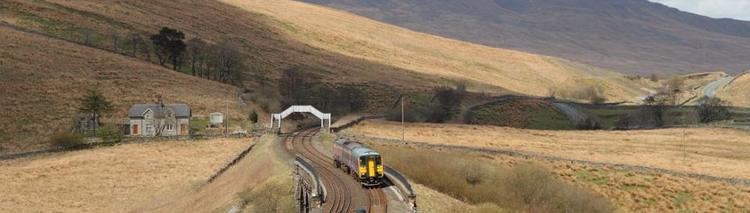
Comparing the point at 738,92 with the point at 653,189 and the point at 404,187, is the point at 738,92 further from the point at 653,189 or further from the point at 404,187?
the point at 404,187

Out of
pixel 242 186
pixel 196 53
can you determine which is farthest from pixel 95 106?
pixel 196 53

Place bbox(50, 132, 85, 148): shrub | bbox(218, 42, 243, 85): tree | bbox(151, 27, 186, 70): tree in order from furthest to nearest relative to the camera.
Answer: bbox(218, 42, 243, 85): tree, bbox(151, 27, 186, 70): tree, bbox(50, 132, 85, 148): shrub

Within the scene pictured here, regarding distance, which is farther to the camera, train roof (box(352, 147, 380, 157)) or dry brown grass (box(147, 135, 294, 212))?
train roof (box(352, 147, 380, 157))

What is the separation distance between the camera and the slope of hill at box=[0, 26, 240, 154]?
76.9 metres

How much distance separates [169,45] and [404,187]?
301ft

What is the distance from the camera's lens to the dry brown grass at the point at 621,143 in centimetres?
6600

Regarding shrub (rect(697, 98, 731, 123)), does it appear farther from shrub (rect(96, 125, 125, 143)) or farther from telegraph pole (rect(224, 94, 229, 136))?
shrub (rect(96, 125, 125, 143))

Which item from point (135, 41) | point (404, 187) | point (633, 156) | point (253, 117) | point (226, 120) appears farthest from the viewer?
point (135, 41)

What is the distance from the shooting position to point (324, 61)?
159 m

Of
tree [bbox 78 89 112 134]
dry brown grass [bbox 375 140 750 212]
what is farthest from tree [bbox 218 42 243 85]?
dry brown grass [bbox 375 140 750 212]

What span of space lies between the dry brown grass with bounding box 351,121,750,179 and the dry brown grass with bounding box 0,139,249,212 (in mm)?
→ 22055

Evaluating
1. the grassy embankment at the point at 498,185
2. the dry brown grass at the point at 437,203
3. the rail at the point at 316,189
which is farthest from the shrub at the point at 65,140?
the dry brown grass at the point at 437,203

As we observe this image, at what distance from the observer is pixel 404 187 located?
35188mm

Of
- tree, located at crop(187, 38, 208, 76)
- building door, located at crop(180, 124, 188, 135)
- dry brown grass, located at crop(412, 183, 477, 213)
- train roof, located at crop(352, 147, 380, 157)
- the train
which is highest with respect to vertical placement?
tree, located at crop(187, 38, 208, 76)
